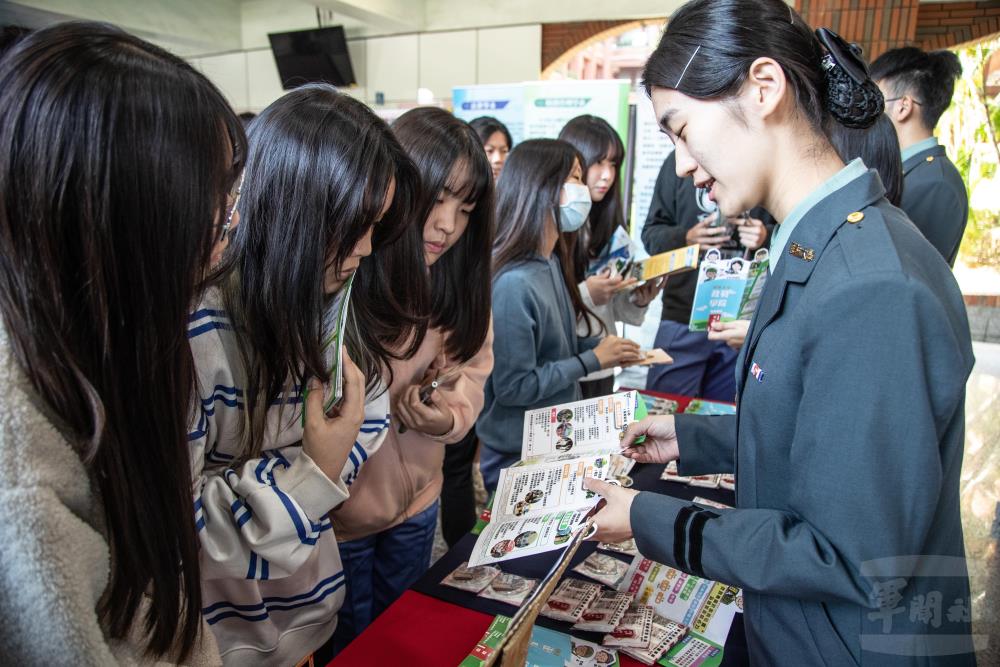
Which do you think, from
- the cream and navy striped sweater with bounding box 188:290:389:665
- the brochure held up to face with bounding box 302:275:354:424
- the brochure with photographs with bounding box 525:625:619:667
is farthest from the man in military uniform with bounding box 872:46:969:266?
the cream and navy striped sweater with bounding box 188:290:389:665

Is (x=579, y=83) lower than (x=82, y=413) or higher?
higher

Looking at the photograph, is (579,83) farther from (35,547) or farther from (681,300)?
(35,547)

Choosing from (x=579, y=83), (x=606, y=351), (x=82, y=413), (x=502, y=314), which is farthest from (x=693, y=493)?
(x=579, y=83)

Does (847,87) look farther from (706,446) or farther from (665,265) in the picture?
(665,265)

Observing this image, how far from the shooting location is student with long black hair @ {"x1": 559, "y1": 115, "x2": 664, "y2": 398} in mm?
2453

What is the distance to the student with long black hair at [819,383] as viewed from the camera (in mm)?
724

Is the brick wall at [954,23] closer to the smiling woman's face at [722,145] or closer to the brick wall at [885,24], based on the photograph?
the brick wall at [885,24]

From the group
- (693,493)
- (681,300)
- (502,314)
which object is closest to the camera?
(693,493)

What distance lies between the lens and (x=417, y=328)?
1461 millimetres

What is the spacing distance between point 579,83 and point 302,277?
483 centimetres

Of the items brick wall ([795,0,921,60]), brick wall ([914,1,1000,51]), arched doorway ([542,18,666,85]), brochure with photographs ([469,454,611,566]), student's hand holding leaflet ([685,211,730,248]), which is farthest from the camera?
arched doorway ([542,18,666,85])

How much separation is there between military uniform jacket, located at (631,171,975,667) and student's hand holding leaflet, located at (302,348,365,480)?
473 mm

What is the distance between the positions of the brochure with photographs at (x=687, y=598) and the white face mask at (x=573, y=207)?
1.20 metres

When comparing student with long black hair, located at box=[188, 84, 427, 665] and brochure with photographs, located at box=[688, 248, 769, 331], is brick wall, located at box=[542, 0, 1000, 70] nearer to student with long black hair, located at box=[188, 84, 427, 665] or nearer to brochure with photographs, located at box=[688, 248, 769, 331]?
brochure with photographs, located at box=[688, 248, 769, 331]
